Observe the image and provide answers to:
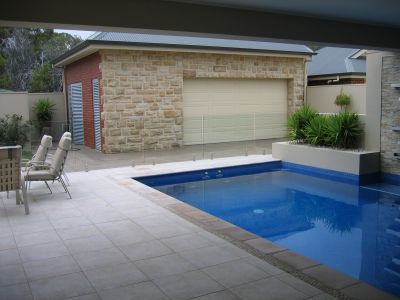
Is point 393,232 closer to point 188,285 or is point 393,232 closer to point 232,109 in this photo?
point 188,285

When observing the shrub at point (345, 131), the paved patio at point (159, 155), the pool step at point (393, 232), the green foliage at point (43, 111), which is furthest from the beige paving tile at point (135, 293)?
the green foliage at point (43, 111)

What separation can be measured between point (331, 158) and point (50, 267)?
26.6 feet

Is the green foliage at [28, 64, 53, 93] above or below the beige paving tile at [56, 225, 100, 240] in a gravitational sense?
above

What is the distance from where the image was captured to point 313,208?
8.53 meters

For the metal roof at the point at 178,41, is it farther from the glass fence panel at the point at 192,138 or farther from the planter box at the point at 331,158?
the planter box at the point at 331,158

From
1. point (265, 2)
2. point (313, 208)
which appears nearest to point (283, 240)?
point (313, 208)

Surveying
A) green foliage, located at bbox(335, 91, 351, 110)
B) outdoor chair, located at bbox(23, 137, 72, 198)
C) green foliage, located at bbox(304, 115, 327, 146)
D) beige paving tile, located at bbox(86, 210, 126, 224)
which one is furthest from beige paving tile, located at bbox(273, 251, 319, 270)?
green foliage, located at bbox(335, 91, 351, 110)

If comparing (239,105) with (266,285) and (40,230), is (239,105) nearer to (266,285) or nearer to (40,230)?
(40,230)

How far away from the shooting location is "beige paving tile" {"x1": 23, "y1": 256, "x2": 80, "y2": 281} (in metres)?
4.35

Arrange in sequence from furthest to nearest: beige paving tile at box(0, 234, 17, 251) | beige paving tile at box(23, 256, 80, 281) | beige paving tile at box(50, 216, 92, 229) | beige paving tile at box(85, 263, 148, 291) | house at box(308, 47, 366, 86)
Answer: house at box(308, 47, 366, 86) < beige paving tile at box(50, 216, 92, 229) < beige paving tile at box(0, 234, 17, 251) < beige paving tile at box(23, 256, 80, 281) < beige paving tile at box(85, 263, 148, 291)

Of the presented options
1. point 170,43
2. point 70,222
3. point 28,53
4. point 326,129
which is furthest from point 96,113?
point 28,53

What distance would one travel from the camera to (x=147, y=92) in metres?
13.8

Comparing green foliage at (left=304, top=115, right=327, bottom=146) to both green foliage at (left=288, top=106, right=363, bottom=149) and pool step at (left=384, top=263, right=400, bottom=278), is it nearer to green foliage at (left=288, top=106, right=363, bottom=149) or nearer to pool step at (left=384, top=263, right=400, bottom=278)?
green foliage at (left=288, top=106, right=363, bottom=149)

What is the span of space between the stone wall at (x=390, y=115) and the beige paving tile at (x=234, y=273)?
7218 mm
